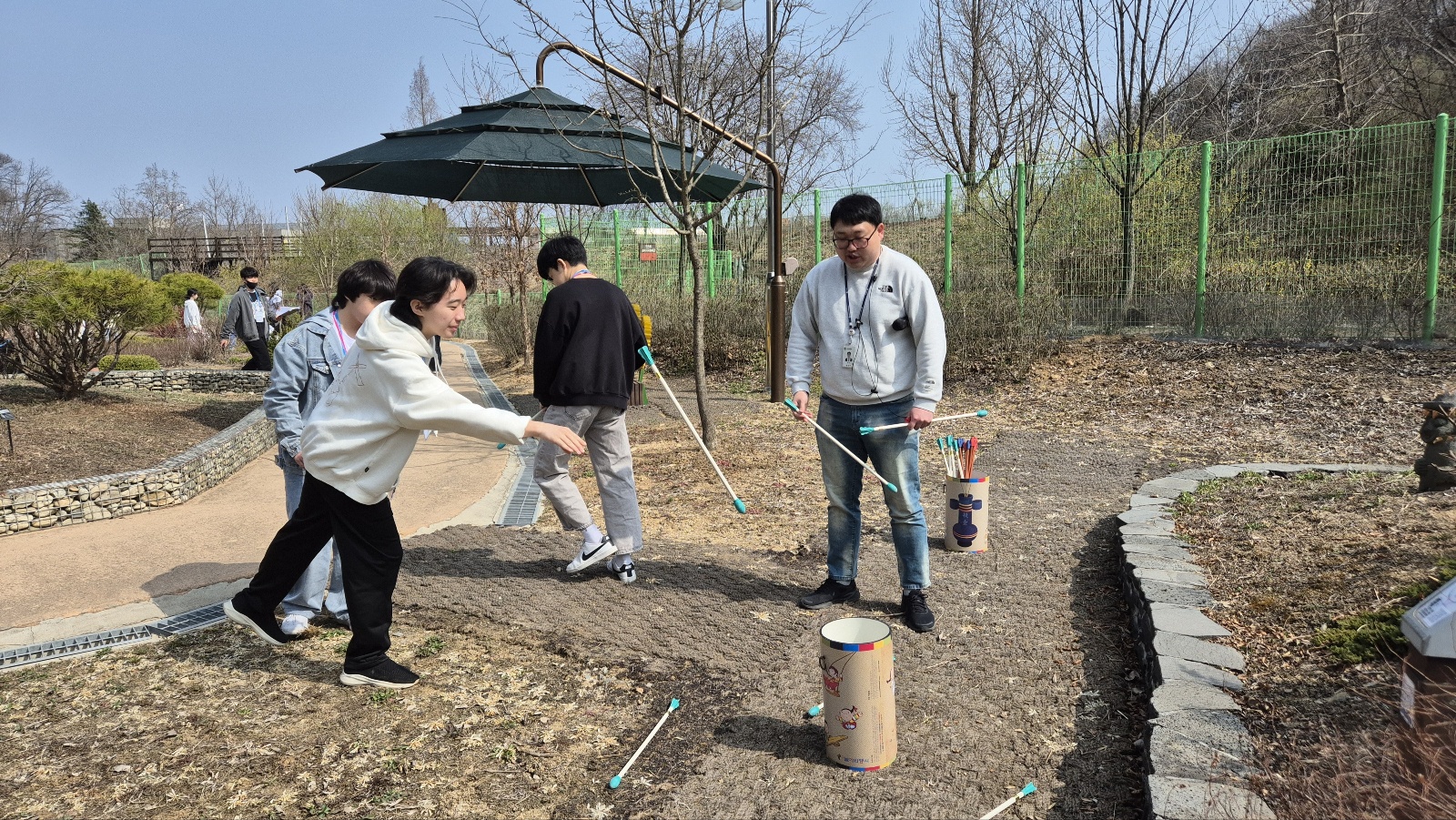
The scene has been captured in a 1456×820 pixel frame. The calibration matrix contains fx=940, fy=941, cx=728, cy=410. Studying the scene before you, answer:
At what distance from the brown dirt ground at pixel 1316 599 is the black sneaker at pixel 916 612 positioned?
43.7 inches

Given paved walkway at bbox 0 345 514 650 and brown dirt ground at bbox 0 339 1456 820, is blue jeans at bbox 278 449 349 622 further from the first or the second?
paved walkway at bbox 0 345 514 650

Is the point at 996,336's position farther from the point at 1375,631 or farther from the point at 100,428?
the point at 100,428

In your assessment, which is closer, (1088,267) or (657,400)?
(657,400)

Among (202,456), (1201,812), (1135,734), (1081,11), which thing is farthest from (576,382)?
(1081,11)

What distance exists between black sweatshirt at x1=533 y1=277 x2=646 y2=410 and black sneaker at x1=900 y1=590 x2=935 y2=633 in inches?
63.6

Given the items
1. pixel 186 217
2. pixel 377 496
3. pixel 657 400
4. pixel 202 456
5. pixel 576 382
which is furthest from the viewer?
pixel 186 217

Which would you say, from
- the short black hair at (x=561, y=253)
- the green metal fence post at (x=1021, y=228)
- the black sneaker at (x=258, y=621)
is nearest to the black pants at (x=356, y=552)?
the black sneaker at (x=258, y=621)

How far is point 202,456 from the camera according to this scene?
694cm

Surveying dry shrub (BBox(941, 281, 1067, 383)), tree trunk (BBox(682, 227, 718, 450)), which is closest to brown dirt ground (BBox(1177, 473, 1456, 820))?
tree trunk (BBox(682, 227, 718, 450))

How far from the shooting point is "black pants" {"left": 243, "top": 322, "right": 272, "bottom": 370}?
1320 centimetres

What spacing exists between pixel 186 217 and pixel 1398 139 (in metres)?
62.0

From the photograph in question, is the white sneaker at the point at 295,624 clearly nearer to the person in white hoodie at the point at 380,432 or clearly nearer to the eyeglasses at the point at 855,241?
the person in white hoodie at the point at 380,432

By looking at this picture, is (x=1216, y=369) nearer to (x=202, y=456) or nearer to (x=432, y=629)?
(x=432, y=629)

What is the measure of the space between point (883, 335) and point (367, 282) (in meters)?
2.13
